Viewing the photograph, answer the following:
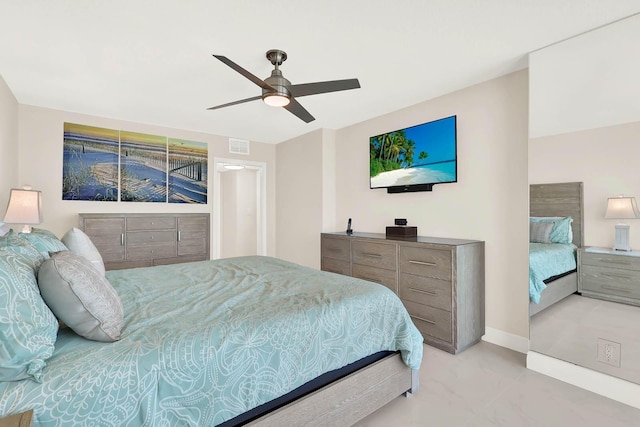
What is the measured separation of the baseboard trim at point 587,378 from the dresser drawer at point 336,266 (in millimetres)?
1869

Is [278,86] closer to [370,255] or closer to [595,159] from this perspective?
[370,255]

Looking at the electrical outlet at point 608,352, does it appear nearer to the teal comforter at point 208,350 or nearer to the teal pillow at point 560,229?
the teal pillow at point 560,229

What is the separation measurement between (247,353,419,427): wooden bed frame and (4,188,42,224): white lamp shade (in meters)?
2.92

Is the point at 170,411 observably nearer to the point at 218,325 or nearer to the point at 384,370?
the point at 218,325

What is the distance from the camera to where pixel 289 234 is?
5.12 meters

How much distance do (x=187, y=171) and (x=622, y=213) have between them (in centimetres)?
480

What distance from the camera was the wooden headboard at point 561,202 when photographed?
215 centimetres

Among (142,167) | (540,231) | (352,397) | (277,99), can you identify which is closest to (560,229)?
(540,231)

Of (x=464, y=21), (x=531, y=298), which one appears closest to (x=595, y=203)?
(x=531, y=298)

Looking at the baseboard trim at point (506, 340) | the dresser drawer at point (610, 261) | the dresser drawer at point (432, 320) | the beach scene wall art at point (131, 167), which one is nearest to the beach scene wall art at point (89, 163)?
the beach scene wall art at point (131, 167)

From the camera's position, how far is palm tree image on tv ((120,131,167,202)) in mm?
4055

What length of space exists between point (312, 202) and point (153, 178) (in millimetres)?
2306

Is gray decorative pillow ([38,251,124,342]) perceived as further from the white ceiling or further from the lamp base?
the lamp base

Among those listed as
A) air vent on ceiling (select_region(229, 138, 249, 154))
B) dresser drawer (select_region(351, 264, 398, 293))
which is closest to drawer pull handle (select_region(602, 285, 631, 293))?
dresser drawer (select_region(351, 264, 398, 293))
